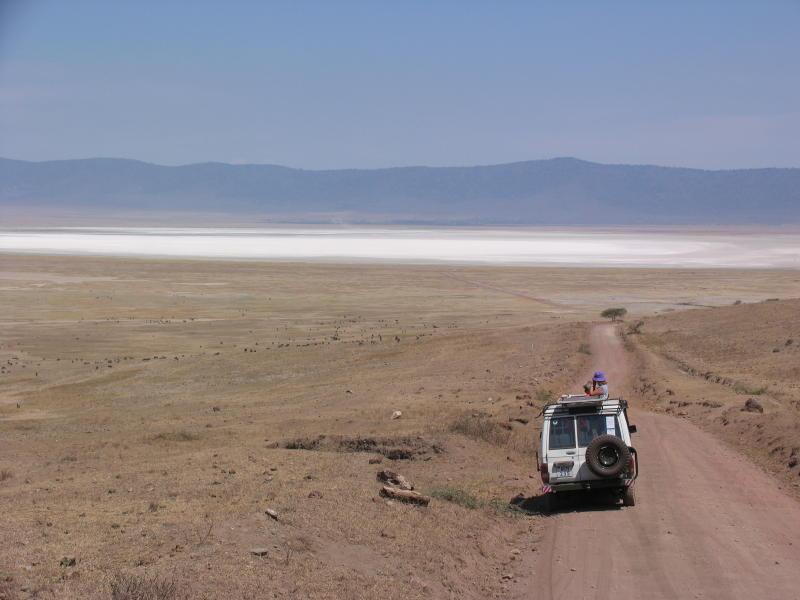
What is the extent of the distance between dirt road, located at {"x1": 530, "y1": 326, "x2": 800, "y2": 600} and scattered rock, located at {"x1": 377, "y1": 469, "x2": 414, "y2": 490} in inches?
81.2

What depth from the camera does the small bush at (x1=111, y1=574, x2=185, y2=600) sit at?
26.5 ft

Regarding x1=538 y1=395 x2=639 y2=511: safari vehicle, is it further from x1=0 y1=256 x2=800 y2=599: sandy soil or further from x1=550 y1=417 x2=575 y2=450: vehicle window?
x1=0 y1=256 x2=800 y2=599: sandy soil

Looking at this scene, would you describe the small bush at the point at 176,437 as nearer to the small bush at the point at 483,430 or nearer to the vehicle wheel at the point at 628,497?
the small bush at the point at 483,430

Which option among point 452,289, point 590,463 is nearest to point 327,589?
point 590,463

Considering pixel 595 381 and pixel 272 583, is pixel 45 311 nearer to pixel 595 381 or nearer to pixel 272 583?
pixel 595 381

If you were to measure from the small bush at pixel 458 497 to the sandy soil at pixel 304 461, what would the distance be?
47 millimetres

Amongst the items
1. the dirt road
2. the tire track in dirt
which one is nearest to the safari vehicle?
the dirt road

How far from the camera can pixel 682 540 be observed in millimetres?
11453

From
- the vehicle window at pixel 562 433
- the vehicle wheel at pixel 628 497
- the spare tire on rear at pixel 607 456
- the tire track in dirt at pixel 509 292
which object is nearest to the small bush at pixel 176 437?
the vehicle window at pixel 562 433

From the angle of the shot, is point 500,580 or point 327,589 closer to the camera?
point 327,589

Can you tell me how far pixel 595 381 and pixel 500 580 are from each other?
633cm

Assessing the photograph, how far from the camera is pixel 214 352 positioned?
37.5 m

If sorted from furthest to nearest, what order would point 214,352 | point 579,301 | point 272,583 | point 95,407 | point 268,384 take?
point 579,301 → point 214,352 → point 268,384 → point 95,407 → point 272,583

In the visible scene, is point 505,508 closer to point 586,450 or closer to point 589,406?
point 586,450
